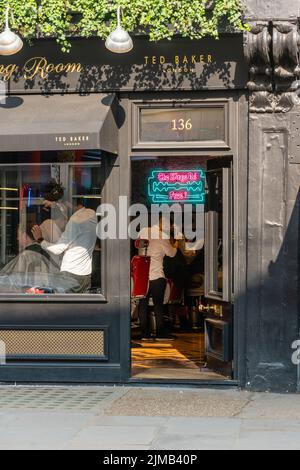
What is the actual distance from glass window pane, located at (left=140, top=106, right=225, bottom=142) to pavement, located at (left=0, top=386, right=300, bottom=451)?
3.02 metres

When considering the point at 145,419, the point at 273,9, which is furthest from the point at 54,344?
the point at 273,9

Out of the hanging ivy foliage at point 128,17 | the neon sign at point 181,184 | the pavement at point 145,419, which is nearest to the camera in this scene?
the pavement at point 145,419

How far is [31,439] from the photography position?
7781 millimetres

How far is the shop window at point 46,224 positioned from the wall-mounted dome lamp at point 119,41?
1.55 metres

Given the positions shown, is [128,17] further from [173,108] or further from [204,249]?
[204,249]

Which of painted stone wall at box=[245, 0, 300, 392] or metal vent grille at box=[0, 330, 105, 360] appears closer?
painted stone wall at box=[245, 0, 300, 392]

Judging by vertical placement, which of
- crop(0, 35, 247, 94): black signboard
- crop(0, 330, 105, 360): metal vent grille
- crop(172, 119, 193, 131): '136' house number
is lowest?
crop(0, 330, 105, 360): metal vent grille

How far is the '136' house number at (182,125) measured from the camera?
10.4m

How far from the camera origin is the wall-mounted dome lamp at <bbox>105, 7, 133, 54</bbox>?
9.63m

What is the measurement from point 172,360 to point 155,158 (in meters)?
2.81

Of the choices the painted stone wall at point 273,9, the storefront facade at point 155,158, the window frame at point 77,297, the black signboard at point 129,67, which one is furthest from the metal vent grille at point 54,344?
the painted stone wall at point 273,9

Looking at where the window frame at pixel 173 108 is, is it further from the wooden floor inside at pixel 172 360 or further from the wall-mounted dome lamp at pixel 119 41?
the wooden floor inside at pixel 172 360

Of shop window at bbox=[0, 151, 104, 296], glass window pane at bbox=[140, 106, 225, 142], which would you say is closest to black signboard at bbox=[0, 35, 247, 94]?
glass window pane at bbox=[140, 106, 225, 142]

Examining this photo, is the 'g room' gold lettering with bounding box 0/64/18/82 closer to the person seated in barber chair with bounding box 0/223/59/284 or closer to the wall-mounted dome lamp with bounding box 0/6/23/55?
the wall-mounted dome lamp with bounding box 0/6/23/55
